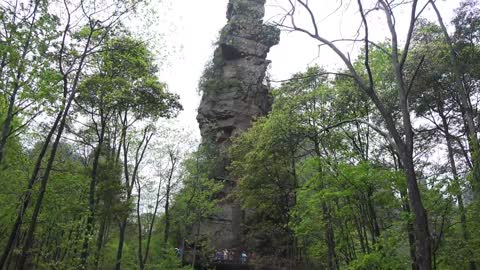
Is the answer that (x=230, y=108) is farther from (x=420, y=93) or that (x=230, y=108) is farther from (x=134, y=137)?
(x=420, y=93)

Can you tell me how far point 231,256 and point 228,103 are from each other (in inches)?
493

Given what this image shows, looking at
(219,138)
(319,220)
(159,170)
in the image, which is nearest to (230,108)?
(219,138)

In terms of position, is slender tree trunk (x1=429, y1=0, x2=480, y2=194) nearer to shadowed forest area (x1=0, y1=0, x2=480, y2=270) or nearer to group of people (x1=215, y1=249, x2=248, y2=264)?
shadowed forest area (x1=0, y1=0, x2=480, y2=270)

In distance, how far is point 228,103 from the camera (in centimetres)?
3325

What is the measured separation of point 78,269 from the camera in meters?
14.2

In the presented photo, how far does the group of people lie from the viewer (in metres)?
26.3

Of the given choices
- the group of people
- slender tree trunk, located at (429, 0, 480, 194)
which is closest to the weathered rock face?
the group of people

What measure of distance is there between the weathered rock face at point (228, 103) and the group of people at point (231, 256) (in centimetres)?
96

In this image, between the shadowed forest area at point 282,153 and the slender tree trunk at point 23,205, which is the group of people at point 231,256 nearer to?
the shadowed forest area at point 282,153

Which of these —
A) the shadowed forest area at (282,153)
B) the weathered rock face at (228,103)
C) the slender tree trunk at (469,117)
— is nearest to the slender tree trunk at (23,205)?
the shadowed forest area at (282,153)

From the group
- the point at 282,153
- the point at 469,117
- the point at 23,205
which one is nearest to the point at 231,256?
the point at 282,153

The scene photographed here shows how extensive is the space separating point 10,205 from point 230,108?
19991 mm

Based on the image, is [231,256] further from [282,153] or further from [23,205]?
[23,205]

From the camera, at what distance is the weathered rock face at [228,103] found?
2900 cm
